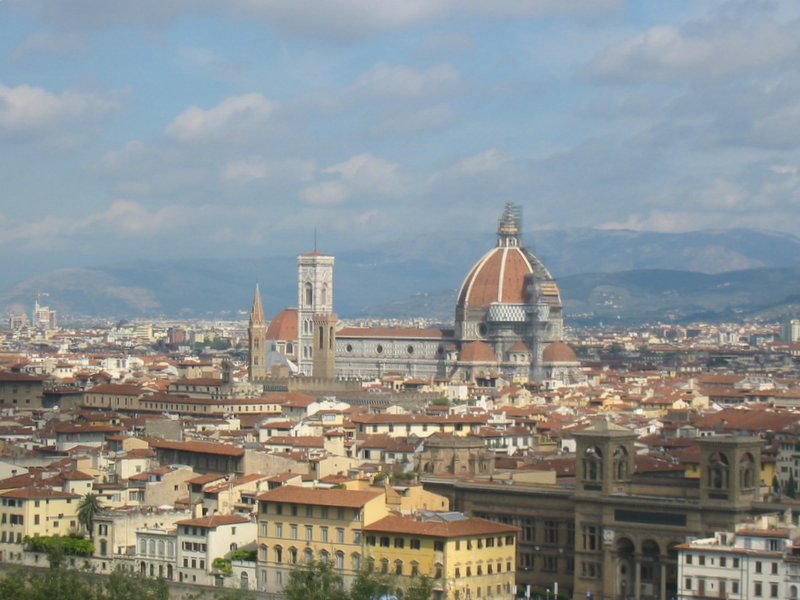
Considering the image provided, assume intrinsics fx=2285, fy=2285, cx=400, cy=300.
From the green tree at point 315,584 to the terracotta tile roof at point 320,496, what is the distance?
2026 millimetres

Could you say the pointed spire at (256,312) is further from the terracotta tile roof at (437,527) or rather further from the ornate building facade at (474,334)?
the terracotta tile roof at (437,527)

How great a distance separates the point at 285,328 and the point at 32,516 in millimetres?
110484

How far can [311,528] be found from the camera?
57.6m

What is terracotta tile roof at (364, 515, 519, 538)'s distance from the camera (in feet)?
181

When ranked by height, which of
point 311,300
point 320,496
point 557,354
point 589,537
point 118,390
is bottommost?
point 589,537

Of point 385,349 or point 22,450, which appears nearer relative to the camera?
point 22,450

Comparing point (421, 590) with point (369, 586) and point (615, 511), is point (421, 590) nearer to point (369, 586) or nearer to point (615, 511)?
point (369, 586)

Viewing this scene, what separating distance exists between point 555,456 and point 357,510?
1871 centimetres

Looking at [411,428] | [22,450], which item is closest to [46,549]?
[22,450]

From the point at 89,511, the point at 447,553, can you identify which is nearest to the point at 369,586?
the point at 447,553

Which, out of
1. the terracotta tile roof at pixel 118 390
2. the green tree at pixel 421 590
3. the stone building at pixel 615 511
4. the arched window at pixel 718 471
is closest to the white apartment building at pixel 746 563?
the stone building at pixel 615 511

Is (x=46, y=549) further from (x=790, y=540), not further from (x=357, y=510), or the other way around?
(x=790, y=540)

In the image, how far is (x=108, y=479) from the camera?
6950cm

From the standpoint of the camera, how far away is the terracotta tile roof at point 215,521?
5912 cm
